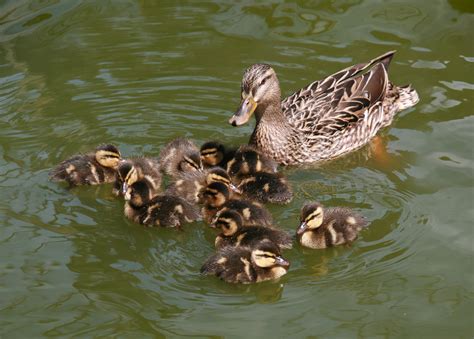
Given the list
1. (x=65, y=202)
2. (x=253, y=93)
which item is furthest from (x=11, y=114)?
(x=253, y=93)

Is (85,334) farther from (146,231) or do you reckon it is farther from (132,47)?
(132,47)

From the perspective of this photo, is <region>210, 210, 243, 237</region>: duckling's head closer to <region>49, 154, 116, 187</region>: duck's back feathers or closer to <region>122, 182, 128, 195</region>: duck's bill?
<region>122, 182, 128, 195</region>: duck's bill

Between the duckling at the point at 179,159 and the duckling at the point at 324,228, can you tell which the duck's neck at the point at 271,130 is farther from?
the duckling at the point at 324,228

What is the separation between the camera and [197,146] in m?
7.09

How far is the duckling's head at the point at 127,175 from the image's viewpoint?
6.28m

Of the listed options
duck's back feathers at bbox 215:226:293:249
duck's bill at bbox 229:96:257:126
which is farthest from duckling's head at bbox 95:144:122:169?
duck's back feathers at bbox 215:226:293:249

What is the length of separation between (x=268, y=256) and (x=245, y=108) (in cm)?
185

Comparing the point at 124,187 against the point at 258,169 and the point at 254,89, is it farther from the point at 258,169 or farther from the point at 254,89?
the point at 254,89

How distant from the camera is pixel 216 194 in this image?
20.0ft

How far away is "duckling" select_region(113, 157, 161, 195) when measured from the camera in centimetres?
629

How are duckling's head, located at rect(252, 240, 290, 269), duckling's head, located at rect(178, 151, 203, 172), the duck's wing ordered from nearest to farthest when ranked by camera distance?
duckling's head, located at rect(252, 240, 290, 269) < duckling's head, located at rect(178, 151, 203, 172) < the duck's wing

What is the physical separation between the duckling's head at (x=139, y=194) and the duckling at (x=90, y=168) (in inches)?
19.6

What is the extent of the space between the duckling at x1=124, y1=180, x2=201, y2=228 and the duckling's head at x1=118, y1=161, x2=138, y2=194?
0.09m

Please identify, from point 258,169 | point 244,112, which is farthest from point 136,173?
point 244,112
